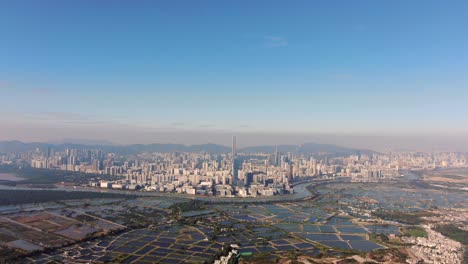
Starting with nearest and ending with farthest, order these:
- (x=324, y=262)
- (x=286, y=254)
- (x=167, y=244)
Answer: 1. (x=324, y=262)
2. (x=286, y=254)
3. (x=167, y=244)

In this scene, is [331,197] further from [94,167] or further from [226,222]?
[94,167]

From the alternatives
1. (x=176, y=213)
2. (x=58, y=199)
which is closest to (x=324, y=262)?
(x=176, y=213)

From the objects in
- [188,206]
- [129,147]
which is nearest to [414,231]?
[188,206]

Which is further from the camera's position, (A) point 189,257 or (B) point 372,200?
(B) point 372,200

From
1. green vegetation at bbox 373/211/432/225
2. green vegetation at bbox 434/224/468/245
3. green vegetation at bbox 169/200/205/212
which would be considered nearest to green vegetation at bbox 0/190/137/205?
green vegetation at bbox 169/200/205/212

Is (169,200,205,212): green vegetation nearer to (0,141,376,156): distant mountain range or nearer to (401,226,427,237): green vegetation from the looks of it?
(401,226,427,237): green vegetation

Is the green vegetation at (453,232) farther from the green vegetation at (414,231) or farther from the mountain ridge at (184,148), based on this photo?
the mountain ridge at (184,148)
